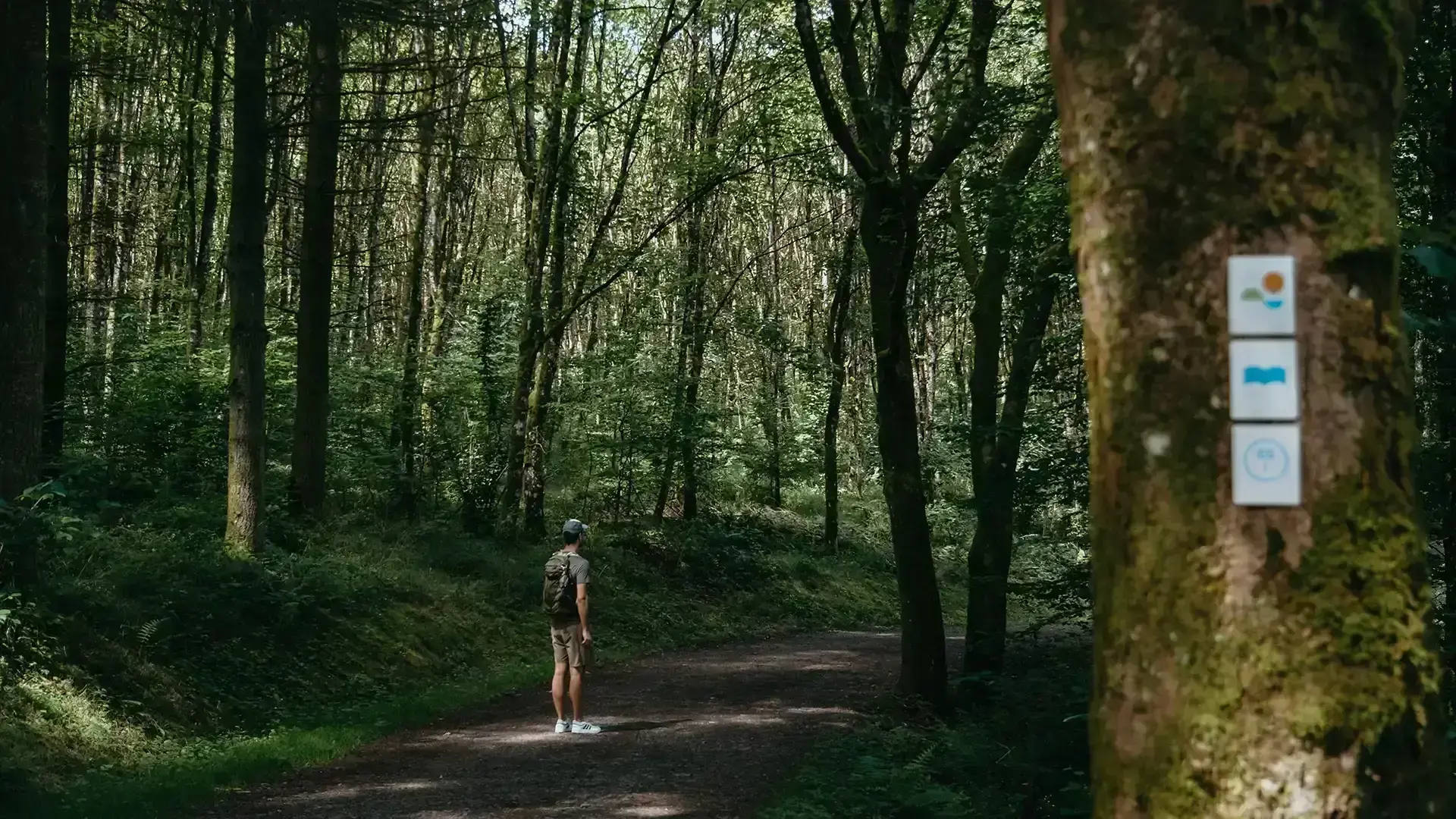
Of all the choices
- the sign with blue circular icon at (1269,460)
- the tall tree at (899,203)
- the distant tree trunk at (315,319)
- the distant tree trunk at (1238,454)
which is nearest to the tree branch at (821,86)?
the tall tree at (899,203)

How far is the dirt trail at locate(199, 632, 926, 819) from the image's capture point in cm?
912

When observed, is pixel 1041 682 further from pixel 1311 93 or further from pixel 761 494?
pixel 761 494

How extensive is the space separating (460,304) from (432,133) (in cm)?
1168

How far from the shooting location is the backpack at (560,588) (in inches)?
463

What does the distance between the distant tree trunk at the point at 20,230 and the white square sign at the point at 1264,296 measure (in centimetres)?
1130

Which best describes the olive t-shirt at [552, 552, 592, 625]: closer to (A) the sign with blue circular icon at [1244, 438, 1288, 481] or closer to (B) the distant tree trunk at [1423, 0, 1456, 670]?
(B) the distant tree trunk at [1423, 0, 1456, 670]

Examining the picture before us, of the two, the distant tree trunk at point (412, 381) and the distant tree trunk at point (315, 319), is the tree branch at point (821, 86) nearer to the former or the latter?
the distant tree trunk at point (412, 381)

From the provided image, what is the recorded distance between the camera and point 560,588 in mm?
11789

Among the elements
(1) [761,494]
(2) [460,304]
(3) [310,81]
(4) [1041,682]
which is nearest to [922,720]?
(4) [1041,682]

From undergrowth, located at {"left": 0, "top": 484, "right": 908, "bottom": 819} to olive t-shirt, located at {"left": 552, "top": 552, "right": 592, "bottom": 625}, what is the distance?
82.4 inches

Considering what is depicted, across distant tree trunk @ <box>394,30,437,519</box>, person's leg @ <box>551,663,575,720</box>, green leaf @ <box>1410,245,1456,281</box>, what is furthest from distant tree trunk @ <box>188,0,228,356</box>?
green leaf @ <box>1410,245,1456,281</box>

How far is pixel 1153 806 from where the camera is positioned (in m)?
2.37

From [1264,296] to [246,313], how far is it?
13833 millimetres

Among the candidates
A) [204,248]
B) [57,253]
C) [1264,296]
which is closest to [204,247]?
[204,248]
